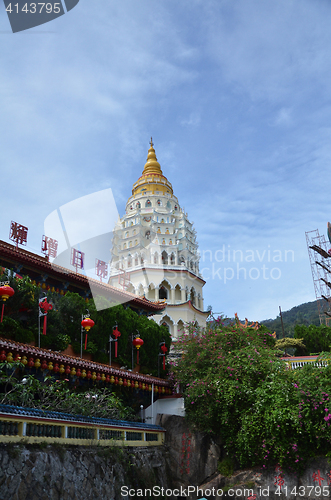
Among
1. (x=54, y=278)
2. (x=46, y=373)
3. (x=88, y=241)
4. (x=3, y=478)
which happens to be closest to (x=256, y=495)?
(x=46, y=373)

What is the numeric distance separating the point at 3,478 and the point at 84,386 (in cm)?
720

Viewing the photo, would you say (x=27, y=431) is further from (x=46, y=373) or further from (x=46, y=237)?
(x=46, y=237)

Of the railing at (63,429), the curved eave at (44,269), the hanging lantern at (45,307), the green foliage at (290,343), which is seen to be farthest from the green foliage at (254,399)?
the green foliage at (290,343)

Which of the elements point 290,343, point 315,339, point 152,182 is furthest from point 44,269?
point 152,182

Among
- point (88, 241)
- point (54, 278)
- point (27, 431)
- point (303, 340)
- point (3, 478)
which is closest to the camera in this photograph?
point (3, 478)

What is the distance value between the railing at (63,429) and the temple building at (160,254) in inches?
832

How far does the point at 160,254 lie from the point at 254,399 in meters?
23.9

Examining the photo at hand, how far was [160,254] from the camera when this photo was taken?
1542 inches

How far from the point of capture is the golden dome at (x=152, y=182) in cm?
4316

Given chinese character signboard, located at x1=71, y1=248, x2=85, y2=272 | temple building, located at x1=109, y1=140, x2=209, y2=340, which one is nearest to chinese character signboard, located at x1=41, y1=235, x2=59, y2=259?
chinese character signboard, located at x1=71, y1=248, x2=85, y2=272

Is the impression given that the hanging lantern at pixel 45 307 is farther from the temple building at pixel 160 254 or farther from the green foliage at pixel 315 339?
the green foliage at pixel 315 339

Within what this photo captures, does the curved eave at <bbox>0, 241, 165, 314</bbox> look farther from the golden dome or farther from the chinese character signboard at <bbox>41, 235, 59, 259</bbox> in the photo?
the golden dome

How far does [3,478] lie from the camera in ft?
31.9

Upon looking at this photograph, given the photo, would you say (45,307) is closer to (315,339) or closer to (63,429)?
(63,429)
